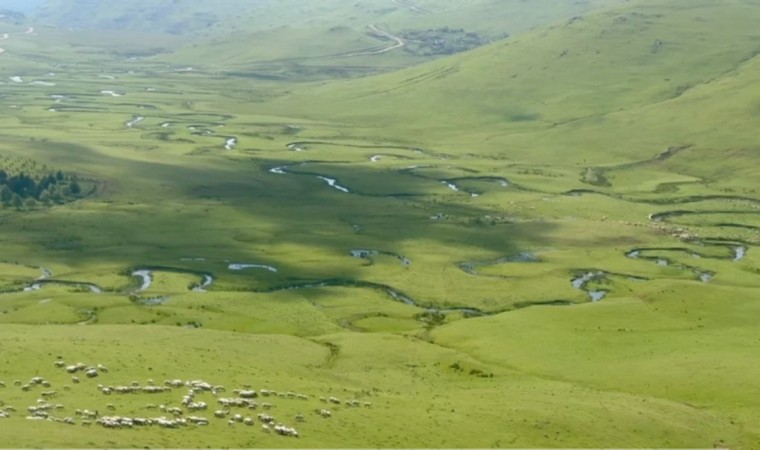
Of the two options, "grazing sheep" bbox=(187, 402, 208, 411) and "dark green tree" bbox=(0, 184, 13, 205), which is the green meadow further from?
"dark green tree" bbox=(0, 184, 13, 205)

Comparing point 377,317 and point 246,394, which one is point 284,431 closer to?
point 246,394

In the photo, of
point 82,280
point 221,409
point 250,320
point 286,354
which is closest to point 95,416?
point 221,409

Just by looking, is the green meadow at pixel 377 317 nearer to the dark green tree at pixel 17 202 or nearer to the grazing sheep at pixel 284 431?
the grazing sheep at pixel 284 431

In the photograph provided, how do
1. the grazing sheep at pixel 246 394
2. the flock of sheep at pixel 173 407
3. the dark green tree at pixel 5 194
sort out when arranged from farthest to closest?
the dark green tree at pixel 5 194 < the grazing sheep at pixel 246 394 < the flock of sheep at pixel 173 407

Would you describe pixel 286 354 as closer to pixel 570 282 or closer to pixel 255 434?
pixel 255 434

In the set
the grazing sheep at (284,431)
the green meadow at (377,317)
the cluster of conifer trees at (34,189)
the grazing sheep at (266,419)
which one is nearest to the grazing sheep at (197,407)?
the green meadow at (377,317)

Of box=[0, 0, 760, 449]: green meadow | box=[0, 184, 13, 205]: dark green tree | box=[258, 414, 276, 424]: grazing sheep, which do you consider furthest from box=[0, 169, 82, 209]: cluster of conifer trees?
→ box=[258, 414, 276, 424]: grazing sheep

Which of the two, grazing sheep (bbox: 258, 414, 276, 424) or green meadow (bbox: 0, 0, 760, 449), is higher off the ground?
green meadow (bbox: 0, 0, 760, 449)

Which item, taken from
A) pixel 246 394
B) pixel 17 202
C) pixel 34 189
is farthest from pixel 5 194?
pixel 246 394
